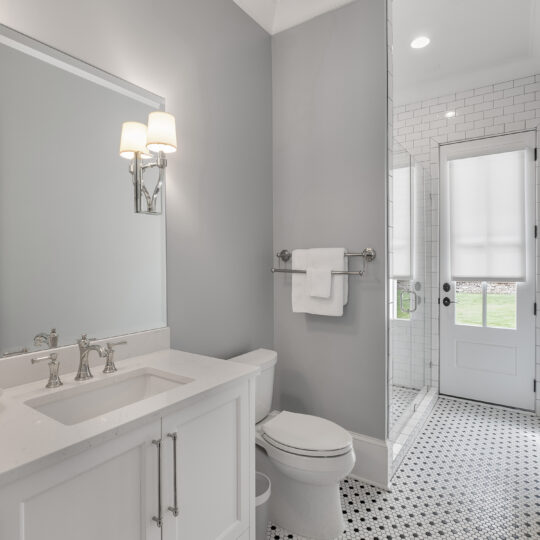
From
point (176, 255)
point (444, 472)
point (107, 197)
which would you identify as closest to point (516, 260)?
point (444, 472)

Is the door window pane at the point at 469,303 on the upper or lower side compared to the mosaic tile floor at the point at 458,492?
upper

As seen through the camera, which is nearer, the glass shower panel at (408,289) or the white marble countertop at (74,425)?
the white marble countertop at (74,425)

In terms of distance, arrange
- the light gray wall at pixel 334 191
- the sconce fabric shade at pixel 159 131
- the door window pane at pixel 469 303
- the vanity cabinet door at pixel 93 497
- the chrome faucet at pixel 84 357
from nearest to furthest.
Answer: the vanity cabinet door at pixel 93 497 < the chrome faucet at pixel 84 357 < the sconce fabric shade at pixel 159 131 < the light gray wall at pixel 334 191 < the door window pane at pixel 469 303

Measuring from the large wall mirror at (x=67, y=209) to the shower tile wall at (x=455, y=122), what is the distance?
2.67 m

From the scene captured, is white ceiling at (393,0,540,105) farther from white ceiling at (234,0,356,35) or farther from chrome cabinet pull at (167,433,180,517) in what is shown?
chrome cabinet pull at (167,433,180,517)

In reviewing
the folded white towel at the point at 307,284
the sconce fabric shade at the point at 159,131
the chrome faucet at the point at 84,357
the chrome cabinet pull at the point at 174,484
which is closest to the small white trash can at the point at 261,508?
the chrome cabinet pull at the point at 174,484

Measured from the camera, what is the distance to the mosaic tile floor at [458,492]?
1.71 metres

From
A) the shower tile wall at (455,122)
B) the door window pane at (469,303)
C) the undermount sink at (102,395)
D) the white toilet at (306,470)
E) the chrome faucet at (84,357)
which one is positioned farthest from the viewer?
the door window pane at (469,303)

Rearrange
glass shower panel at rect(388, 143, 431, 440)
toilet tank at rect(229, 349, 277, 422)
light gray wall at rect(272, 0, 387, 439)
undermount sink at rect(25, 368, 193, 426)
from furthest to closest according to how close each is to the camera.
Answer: glass shower panel at rect(388, 143, 431, 440) → light gray wall at rect(272, 0, 387, 439) → toilet tank at rect(229, 349, 277, 422) → undermount sink at rect(25, 368, 193, 426)

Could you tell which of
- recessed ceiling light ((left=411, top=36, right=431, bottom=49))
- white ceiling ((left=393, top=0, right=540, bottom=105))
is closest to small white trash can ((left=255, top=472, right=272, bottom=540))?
white ceiling ((left=393, top=0, right=540, bottom=105))

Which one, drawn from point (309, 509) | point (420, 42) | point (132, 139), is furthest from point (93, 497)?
point (420, 42)

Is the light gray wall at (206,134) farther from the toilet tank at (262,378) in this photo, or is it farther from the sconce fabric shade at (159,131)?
the sconce fabric shade at (159,131)

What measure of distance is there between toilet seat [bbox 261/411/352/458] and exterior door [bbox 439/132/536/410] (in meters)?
2.08

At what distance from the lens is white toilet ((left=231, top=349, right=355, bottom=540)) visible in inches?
63.6
